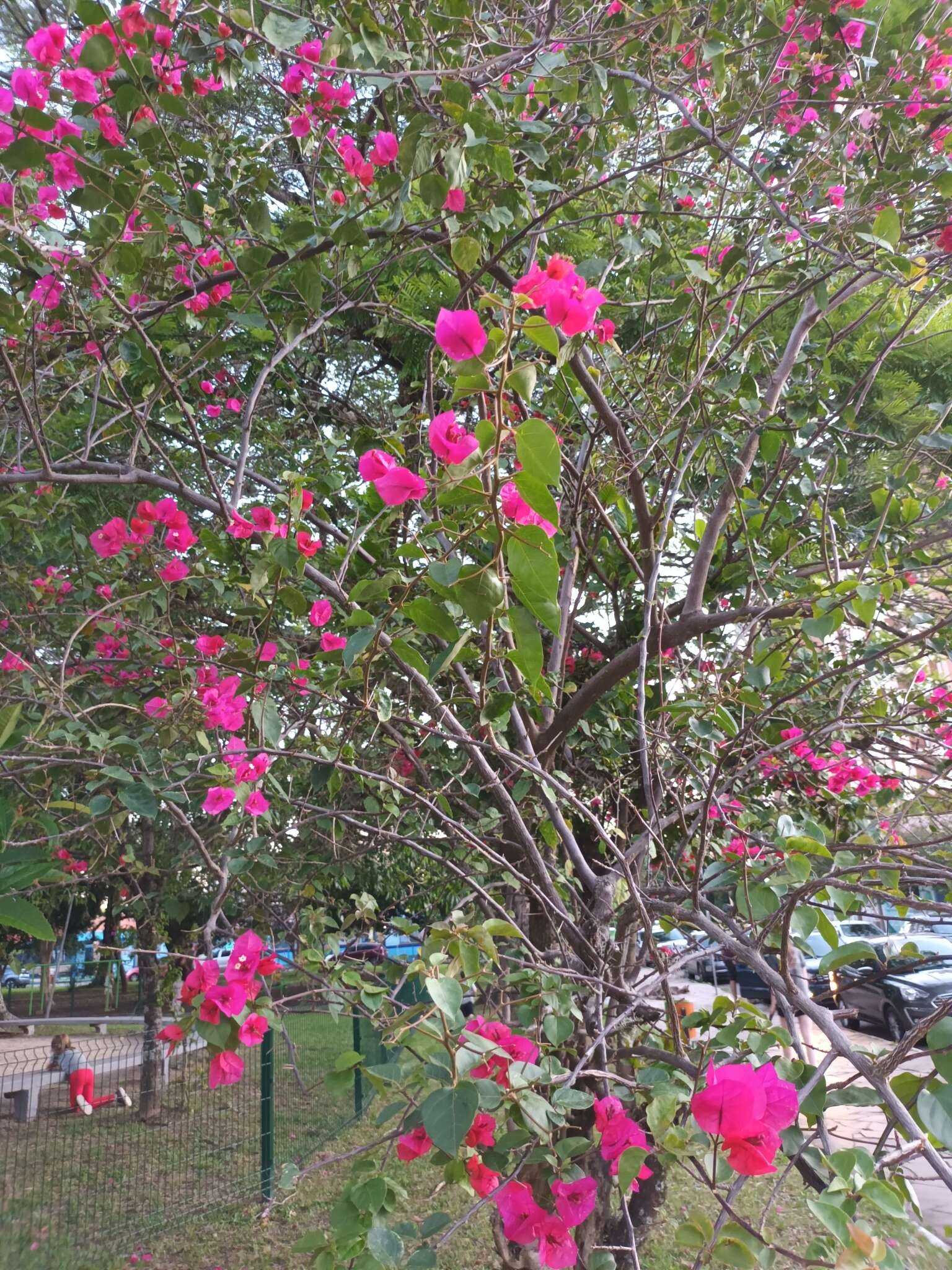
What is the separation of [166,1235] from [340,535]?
14.2 feet

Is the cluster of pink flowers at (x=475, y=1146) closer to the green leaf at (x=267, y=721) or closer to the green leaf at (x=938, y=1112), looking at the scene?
the green leaf at (x=938, y=1112)

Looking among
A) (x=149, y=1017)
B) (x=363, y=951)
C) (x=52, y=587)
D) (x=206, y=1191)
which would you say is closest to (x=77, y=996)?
(x=149, y=1017)

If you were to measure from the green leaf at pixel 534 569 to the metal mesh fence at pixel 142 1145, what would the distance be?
3312mm

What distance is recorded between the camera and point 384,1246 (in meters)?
0.99

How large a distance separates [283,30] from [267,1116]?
17.4 ft

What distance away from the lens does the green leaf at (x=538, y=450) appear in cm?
79

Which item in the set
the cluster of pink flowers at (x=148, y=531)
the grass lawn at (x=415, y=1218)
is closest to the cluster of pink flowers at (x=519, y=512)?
the cluster of pink flowers at (x=148, y=531)

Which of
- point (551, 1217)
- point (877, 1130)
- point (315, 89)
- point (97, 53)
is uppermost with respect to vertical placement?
point (315, 89)

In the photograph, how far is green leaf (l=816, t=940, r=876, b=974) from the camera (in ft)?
3.39

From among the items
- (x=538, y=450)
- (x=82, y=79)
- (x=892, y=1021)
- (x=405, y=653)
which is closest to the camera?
(x=538, y=450)

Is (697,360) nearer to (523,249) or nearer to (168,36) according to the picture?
(523,249)

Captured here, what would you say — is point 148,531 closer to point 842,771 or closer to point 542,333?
point 542,333

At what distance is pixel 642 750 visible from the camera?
1534 millimetres

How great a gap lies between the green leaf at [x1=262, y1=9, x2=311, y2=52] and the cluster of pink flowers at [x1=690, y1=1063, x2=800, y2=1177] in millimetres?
1704
